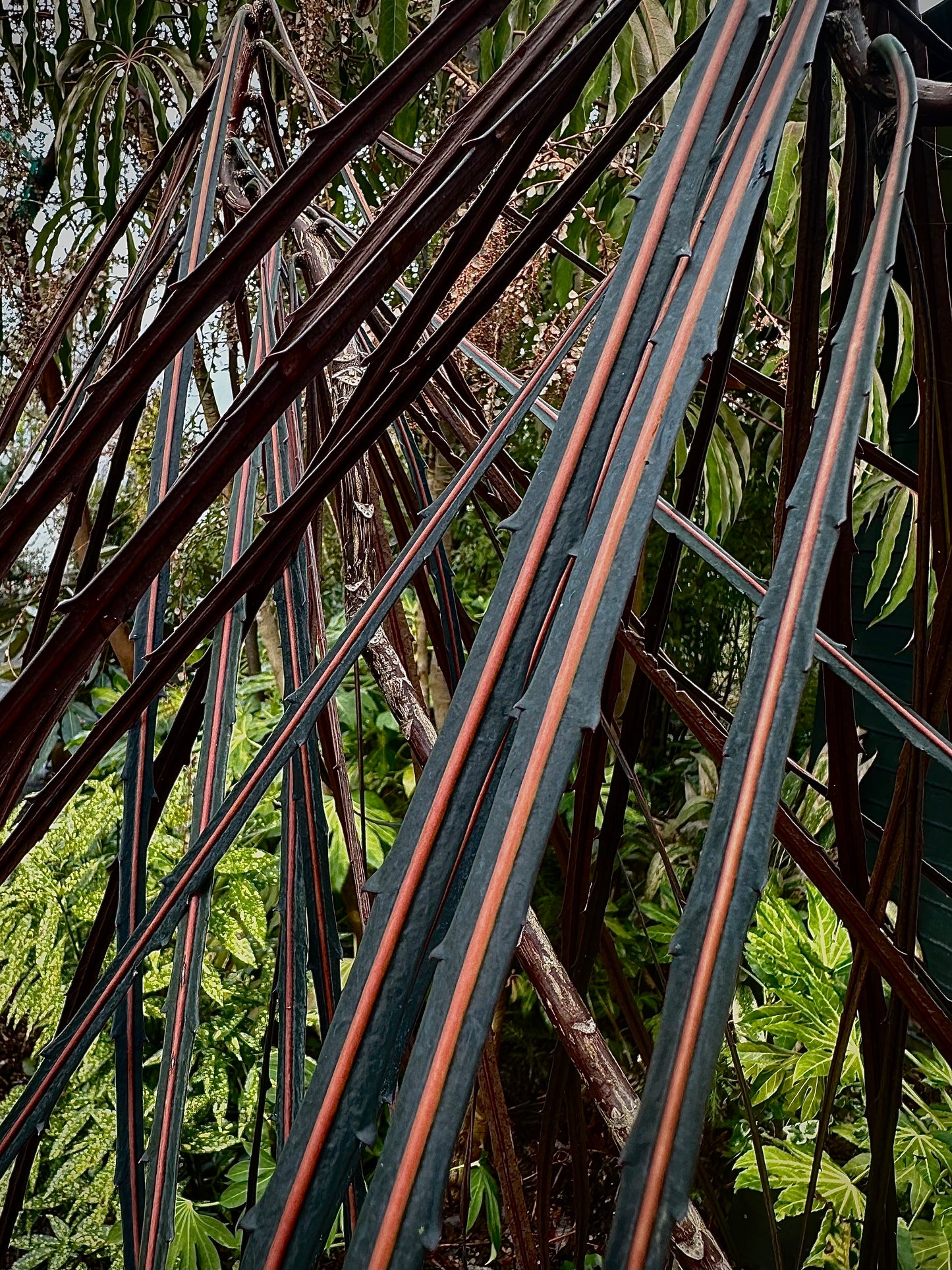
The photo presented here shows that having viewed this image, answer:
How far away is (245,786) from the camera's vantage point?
0.23 m

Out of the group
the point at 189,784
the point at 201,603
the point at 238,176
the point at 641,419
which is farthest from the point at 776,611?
the point at 189,784

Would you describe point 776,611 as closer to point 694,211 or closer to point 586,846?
point 694,211

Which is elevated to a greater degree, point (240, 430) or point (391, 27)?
point (391, 27)

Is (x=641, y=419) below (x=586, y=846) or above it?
above

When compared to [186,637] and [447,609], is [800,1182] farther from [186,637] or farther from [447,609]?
[186,637]

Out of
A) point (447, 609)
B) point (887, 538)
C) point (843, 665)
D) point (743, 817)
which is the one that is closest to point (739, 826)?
point (743, 817)

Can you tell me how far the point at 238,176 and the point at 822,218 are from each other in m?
0.35

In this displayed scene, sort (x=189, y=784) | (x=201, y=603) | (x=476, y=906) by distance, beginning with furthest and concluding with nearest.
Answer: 1. (x=189, y=784)
2. (x=201, y=603)
3. (x=476, y=906)

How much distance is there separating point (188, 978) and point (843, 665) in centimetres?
21

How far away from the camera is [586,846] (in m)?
0.34

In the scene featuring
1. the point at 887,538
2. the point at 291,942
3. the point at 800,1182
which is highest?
the point at 887,538

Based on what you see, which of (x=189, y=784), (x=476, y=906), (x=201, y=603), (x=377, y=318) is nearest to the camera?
(x=476, y=906)

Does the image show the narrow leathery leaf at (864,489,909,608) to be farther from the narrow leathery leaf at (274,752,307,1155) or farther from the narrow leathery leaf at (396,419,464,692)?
the narrow leathery leaf at (274,752,307,1155)

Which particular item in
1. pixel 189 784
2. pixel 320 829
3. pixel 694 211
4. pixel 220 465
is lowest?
pixel 189 784
